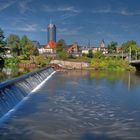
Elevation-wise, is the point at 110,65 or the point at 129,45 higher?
the point at 129,45

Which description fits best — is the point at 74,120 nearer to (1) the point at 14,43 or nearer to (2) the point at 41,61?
(2) the point at 41,61

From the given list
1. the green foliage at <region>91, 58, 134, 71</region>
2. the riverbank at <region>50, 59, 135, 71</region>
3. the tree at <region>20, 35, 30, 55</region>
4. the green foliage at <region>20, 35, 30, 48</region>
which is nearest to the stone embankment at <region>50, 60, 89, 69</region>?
the riverbank at <region>50, 59, 135, 71</region>

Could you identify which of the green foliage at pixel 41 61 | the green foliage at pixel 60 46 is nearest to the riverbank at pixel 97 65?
the green foliage at pixel 41 61

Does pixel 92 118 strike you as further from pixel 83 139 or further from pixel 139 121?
pixel 83 139

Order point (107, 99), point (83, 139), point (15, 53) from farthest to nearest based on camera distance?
point (15, 53) < point (107, 99) < point (83, 139)

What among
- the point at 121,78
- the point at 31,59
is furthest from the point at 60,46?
the point at 121,78

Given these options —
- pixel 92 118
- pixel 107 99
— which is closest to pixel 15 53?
pixel 107 99

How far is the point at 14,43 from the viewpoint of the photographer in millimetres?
108438

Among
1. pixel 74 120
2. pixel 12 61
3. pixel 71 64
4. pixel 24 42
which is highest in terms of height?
pixel 24 42

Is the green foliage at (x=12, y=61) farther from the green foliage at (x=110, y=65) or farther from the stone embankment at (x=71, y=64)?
the green foliage at (x=110, y=65)

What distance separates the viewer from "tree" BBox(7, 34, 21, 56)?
107m

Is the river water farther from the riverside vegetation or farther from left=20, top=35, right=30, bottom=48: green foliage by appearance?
left=20, top=35, right=30, bottom=48: green foliage

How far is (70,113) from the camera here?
754 inches

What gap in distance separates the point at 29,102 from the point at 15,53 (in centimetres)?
8348
